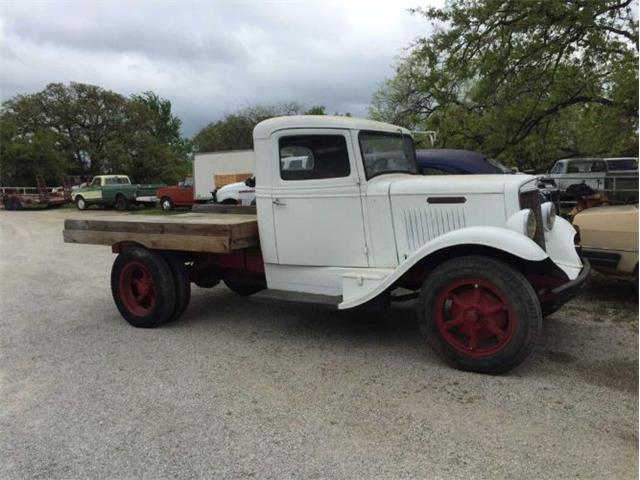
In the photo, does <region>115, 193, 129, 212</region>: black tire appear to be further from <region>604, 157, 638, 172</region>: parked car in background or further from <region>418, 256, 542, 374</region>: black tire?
<region>418, 256, 542, 374</region>: black tire

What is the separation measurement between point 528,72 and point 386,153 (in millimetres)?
8722

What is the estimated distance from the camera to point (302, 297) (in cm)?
456

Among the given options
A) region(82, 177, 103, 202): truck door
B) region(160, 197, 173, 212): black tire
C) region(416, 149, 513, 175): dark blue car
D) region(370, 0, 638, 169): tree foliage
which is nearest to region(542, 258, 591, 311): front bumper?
region(416, 149, 513, 175): dark blue car

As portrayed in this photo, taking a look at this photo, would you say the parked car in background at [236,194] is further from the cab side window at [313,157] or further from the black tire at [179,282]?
the cab side window at [313,157]

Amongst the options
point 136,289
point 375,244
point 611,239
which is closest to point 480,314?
point 375,244

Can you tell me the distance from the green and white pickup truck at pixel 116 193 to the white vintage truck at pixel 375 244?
1877cm

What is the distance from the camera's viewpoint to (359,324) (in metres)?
5.14

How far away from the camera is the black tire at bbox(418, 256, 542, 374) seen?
3.62 meters

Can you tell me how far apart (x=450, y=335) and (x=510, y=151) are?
34.5 ft

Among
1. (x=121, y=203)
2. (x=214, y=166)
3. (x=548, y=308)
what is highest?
(x=214, y=166)

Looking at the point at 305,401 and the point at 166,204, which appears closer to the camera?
the point at 305,401

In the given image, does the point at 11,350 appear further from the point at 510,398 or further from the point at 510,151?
the point at 510,151

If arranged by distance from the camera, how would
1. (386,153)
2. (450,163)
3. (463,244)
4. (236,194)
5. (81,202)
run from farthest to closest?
(81,202) < (236,194) < (450,163) < (386,153) < (463,244)

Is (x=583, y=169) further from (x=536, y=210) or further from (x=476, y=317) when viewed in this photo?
(x=476, y=317)
